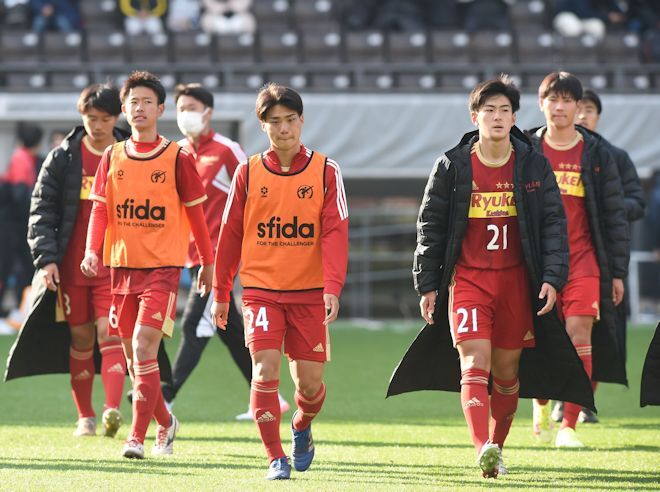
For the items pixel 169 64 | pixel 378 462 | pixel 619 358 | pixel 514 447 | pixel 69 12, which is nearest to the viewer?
pixel 378 462

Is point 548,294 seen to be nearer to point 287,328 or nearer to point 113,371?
point 287,328

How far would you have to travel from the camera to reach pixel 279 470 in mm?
6445

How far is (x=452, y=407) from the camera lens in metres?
10.0

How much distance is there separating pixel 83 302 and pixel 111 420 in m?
0.78

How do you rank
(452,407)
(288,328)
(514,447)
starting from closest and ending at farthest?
(288,328)
(514,447)
(452,407)

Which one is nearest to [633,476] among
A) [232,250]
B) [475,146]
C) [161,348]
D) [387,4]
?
[475,146]

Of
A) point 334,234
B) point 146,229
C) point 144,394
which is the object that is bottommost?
point 144,394

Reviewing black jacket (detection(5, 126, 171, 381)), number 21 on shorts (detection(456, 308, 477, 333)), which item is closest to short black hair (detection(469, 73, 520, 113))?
number 21 on shorts (detection(456, 308, 477, 333))

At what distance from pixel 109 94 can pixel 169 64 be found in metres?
9.44

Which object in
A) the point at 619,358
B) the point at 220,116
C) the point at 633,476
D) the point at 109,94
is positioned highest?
the point at 220,116

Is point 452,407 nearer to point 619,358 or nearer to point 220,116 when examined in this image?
point 619,358

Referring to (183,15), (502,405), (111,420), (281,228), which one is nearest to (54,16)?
(183,15)

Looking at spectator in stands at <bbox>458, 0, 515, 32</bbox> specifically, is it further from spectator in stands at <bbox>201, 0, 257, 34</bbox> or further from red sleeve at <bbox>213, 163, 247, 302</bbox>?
red sleeve at <bbox>213, 163, 247, 302</bbox>

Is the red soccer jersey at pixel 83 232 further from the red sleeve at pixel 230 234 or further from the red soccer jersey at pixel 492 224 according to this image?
the red soccer jersey at pixel 492 224
